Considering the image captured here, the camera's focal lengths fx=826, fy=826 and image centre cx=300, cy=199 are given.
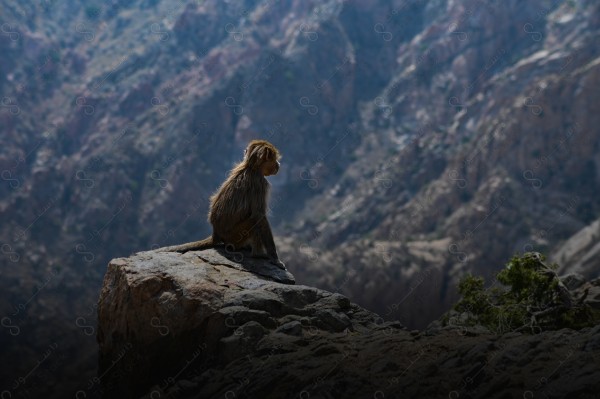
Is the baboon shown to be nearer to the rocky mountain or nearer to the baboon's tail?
the baboon's tail

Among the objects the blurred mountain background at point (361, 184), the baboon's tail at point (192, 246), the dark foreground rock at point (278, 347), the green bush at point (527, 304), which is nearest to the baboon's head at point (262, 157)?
the baboon's tail at point (192, 246)

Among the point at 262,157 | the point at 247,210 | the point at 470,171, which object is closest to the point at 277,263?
the point at 247,210

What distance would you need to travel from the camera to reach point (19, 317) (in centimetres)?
13600

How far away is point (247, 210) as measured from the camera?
20.9 meters

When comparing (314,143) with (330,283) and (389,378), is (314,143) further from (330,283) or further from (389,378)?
(389,378)

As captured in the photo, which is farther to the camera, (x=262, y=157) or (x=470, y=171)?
(x=470, y=171)

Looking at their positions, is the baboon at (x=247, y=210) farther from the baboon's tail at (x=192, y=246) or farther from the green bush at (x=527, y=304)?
the green bush at (x=527, y=304)

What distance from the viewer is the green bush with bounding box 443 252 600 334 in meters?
21.0

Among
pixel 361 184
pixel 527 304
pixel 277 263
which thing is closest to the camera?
pixel 277 263

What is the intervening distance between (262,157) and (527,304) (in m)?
8.12

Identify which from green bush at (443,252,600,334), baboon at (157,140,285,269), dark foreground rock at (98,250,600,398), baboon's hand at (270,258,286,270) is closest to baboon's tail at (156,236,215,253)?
baboon at (157,140,285,269)

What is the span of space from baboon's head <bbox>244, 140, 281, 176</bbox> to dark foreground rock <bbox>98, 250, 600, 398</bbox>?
7.89 feet

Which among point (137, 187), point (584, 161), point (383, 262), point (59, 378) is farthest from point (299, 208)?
point (59, 378)

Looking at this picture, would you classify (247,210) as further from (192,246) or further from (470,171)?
(470,171)
